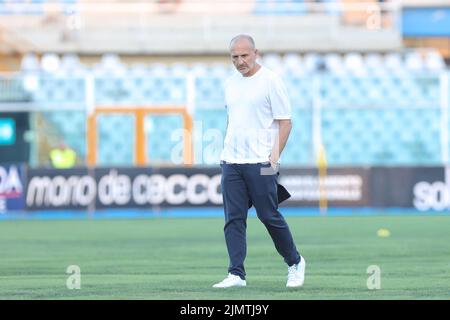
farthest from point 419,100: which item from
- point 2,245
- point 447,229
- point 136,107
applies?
point 2,245

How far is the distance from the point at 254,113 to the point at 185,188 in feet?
59.3

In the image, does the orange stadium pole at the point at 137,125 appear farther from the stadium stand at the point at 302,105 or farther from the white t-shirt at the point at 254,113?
the white t-shirt at the point at 254,113

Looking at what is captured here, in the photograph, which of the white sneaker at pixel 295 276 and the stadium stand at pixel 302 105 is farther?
the stadium stand at pixel 302 105

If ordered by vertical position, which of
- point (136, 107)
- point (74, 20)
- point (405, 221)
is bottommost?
point (405, 221)

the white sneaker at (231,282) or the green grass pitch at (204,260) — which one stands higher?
the white sneaker at (231,282)

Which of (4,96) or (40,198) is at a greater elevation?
(4,96)

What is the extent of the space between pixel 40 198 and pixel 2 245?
35.0 feet

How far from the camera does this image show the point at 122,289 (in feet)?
35.5

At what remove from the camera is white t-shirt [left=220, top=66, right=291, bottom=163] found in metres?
10.6

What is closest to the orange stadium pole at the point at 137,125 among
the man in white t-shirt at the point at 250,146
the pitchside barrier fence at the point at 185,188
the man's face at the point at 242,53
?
the pitchside barrier fence at the point at 185,188

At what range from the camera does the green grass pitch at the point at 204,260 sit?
10.6 m

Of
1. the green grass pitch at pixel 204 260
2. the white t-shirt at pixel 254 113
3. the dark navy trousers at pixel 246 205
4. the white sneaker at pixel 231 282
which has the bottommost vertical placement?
the green grass pitch at pixel 204 260
